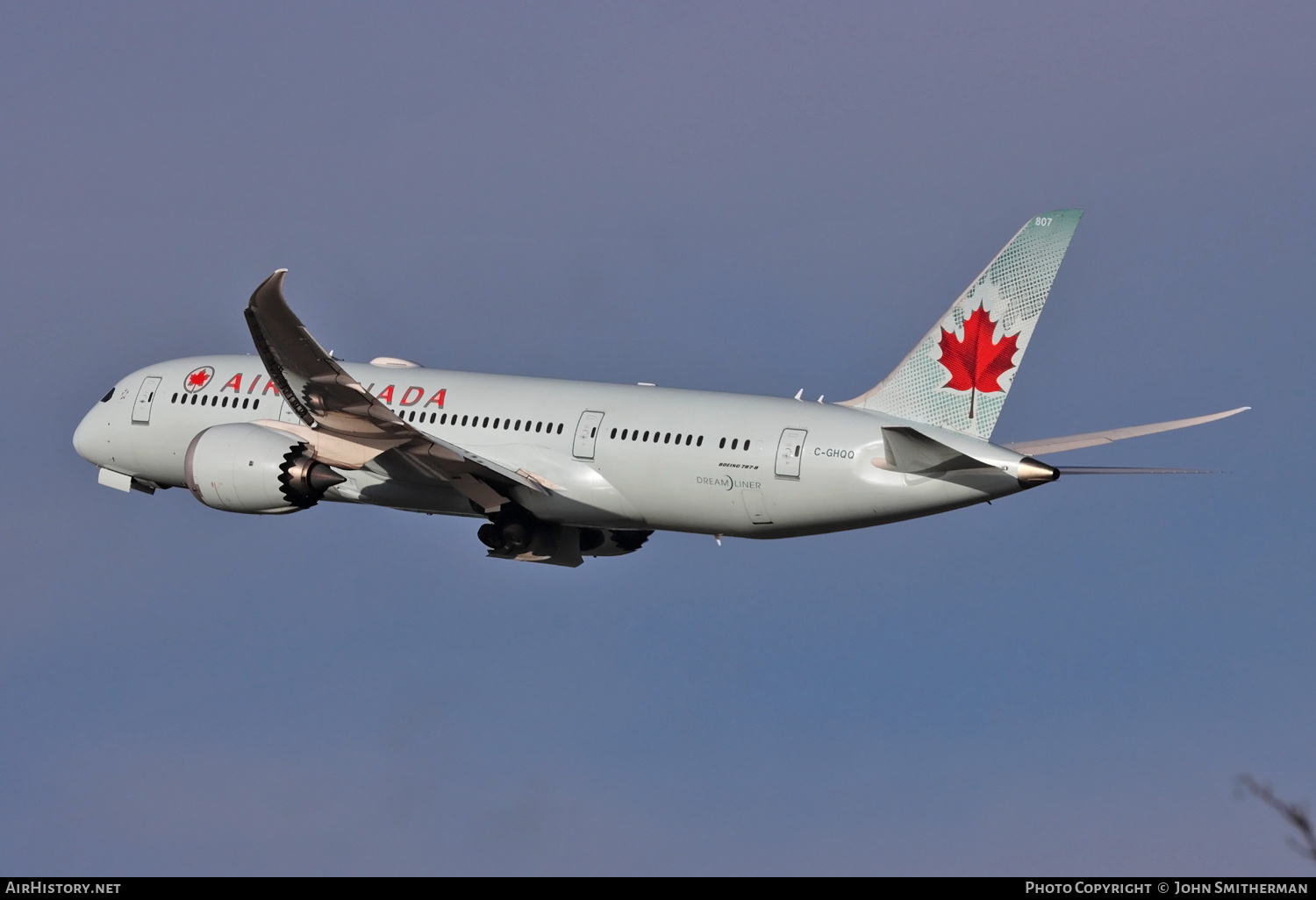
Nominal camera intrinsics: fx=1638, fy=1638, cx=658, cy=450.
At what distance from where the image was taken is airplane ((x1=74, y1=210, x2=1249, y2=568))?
33469mm

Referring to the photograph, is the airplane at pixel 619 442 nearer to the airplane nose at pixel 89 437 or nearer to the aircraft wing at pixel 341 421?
the aircraft wing at pixel 341 421

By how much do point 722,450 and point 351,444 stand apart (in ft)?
27.5

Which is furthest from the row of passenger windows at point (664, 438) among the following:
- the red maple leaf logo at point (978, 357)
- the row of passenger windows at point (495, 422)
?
the red maple leaf logo at point (978, 357)

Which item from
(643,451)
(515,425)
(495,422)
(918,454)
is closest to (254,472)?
(495,422)

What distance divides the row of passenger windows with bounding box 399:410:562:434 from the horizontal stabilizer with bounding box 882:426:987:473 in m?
8.15

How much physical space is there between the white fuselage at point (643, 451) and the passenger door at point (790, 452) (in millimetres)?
18

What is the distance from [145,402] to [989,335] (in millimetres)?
22071

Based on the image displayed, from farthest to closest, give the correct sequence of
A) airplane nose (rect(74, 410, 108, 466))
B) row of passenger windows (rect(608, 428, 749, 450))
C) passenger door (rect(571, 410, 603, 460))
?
airplane nose (rect(74, 410, 108, 466)) → passenger door (rect(571, 410, 603, 460)) → row of passenger windows (rect(608, 428, 749, 450))

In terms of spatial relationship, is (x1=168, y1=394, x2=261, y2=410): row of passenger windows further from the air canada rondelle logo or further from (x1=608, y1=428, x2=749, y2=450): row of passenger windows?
(x1=608, y1=428, x2=749, y2=450): row of passenger windows

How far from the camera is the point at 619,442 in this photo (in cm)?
3619

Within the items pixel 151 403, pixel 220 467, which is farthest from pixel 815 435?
pixel 151 403

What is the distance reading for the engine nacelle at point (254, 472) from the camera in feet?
122

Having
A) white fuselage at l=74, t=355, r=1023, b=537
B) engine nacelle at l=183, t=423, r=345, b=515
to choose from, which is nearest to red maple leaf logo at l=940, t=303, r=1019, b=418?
white fuselage at l=74, t=355, r=1023, b=537

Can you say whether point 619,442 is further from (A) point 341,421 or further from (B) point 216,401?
(B) point 216,401
